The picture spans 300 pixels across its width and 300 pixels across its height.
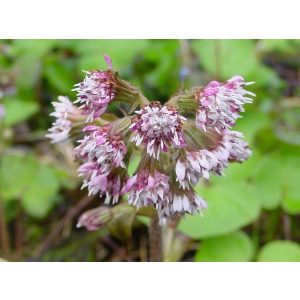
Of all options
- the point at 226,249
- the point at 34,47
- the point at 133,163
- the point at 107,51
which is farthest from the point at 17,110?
the point at 226,249

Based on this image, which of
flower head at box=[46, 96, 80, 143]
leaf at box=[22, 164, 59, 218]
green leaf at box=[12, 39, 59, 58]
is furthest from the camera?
green leaf at box=[12, 39, 59, 58]

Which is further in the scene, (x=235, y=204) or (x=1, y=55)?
(x=1, y=55)

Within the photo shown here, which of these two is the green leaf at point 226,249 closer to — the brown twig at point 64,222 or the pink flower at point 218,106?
the brown twig at point 64,222

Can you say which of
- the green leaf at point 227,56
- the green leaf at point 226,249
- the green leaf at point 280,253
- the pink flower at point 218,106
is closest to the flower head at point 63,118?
the pink flower at point 218,106

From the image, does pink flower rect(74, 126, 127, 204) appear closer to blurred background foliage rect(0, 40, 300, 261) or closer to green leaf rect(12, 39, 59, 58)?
blurred background foliage rect(0, 40, 300, 261)

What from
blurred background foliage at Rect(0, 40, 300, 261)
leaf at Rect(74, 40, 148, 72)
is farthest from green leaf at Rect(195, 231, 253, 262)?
leaf at Rect(74, 40, 148, 72)

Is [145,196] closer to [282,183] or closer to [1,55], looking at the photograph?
[282,183]
